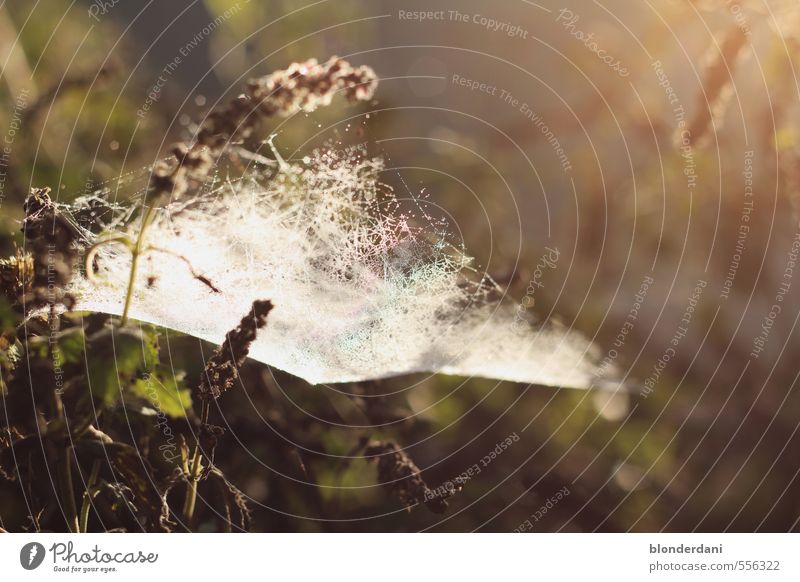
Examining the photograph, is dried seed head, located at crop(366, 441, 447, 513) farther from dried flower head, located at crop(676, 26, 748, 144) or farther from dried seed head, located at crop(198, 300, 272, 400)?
dried flower head, located at crop(676, 26, 748, 144)

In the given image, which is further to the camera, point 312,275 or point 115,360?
point 312,275

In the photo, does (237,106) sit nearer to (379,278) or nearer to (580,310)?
(379,278)

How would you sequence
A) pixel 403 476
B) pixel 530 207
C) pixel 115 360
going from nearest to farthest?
1. pixel 115 360
2. pixel 403 476
3. pixel 530 207

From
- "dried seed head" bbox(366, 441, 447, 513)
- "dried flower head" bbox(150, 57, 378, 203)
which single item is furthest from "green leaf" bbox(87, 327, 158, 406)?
"dried seed head" bbox(366, 441, 447, 513)

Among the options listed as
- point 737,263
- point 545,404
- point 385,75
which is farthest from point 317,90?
point 737,263

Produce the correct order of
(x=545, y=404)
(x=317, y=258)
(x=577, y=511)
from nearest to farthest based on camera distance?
1. (x=317, y=258)
2. (x=577, y=511)
3. (x=545, y=404)

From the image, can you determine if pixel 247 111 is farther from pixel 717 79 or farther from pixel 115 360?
pixel 717 79

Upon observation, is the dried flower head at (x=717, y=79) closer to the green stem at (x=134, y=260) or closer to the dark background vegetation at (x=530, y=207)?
the dark background vegetation at (x=530, y=207)

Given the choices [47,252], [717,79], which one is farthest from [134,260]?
[717,79]

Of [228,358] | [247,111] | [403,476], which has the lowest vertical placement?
[403,476]
